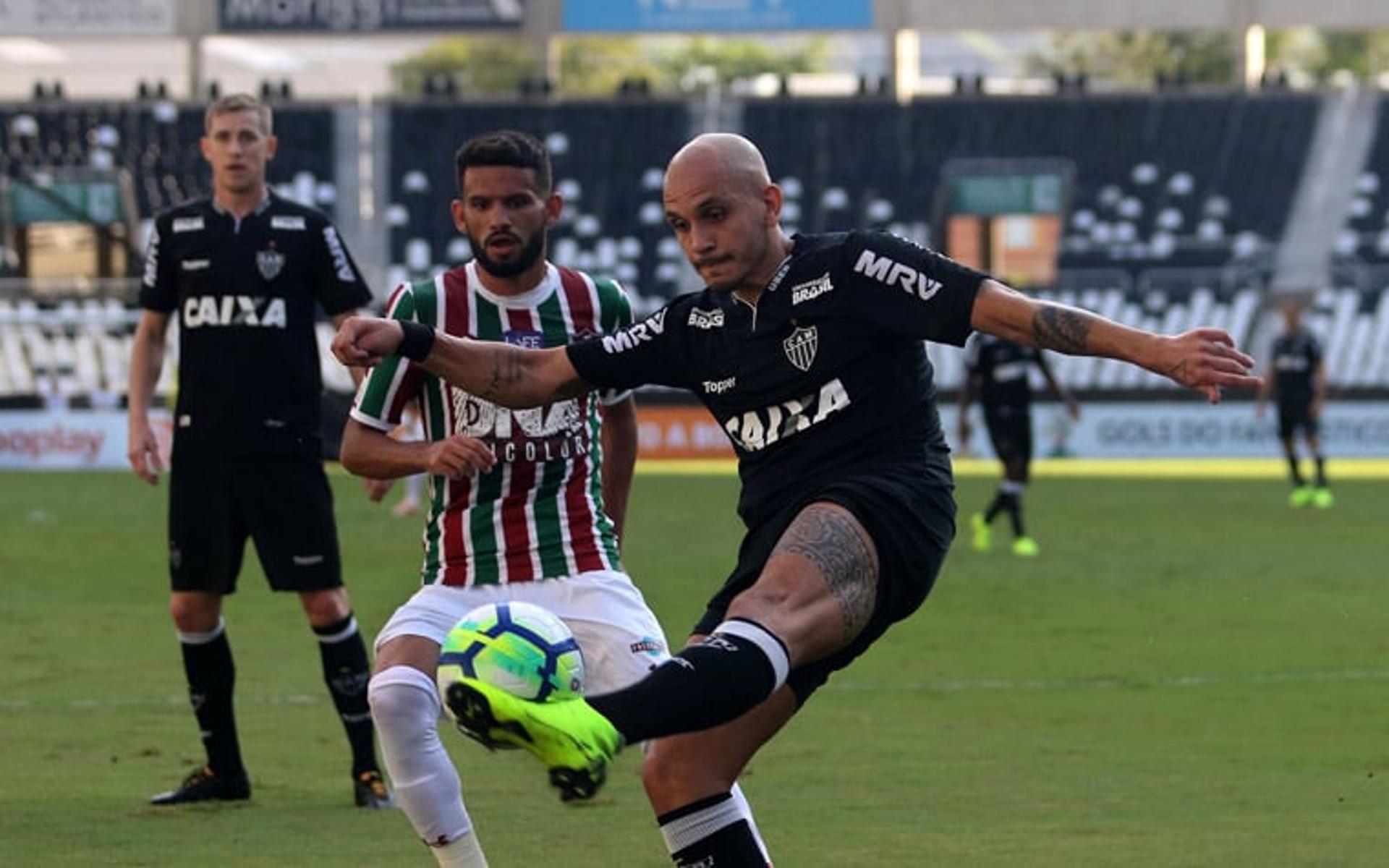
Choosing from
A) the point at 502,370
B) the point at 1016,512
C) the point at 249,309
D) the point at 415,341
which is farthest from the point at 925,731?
the point at 1016,512

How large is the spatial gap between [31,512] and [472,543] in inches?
771

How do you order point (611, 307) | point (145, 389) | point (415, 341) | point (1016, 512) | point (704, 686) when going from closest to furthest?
1. point (704, 686)
2. point (415, 341)
3. point (611, 307)
4. point (145, 389)
5. point (1016, 512)

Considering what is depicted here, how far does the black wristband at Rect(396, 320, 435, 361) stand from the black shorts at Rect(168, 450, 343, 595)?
2640 millimetres

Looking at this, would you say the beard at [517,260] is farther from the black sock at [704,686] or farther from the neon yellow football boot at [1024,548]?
the neon yellow football boot at [1024,548]

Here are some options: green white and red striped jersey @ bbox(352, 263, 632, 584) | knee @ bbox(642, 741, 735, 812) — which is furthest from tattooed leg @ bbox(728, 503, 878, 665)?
green white and red striped jersey @ bbox(352, 263, 632, 584)

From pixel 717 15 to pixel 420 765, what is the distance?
37762mm

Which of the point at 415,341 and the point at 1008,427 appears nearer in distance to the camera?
the point at 415,341

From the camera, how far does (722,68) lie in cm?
4559

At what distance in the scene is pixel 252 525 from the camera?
891 centimetres

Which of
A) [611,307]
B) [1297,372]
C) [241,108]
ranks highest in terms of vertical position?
[241,108]

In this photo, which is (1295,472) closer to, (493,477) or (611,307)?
(611,307)

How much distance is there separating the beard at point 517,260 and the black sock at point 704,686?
164cm

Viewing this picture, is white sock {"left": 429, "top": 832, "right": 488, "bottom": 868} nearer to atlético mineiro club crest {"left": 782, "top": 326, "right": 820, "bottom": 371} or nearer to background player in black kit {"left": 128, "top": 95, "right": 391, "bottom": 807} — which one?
atlético mineiro club crest {"left": 782, "top": 326, "right": 820, "bottom": 371}

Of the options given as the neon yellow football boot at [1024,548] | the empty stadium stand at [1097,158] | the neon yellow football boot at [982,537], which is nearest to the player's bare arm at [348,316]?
the neon yellow football boot at [1024,548]
